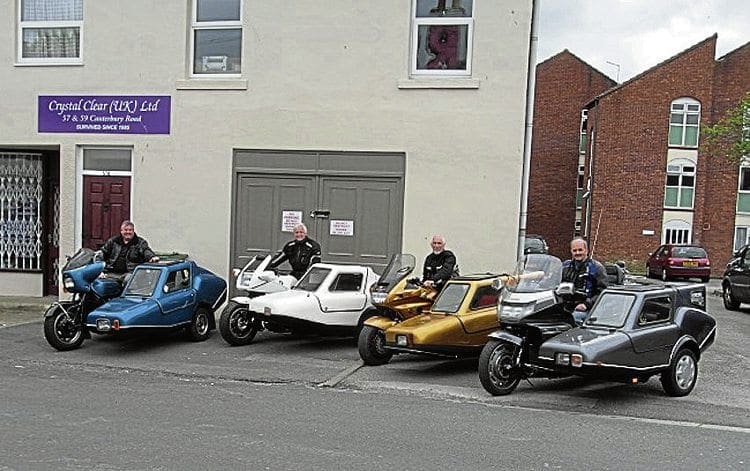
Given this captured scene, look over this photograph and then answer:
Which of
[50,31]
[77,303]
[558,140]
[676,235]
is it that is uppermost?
[558,140]

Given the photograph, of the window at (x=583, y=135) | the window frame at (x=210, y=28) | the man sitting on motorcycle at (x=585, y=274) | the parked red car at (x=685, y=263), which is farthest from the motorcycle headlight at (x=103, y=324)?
the window at (x=583, y=135)

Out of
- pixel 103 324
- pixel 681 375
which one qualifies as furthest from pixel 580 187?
pixel 103 324

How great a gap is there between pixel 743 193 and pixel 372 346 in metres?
34.3

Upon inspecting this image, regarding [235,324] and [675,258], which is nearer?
[235,324]

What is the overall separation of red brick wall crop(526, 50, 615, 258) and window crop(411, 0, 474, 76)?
109 ft

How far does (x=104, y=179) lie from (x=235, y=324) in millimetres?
4855

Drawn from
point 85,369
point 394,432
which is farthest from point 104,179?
point 394,432

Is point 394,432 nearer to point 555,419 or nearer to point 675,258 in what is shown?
point 555,419

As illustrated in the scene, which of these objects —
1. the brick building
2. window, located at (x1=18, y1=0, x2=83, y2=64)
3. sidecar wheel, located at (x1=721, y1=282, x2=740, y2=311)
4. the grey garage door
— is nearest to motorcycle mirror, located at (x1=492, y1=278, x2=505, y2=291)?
the grey garage door

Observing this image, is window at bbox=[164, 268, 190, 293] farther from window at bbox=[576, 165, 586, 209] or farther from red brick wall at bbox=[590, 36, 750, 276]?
window at bbox=[576, 165, 586, 209]

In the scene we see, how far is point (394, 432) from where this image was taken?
279 inches

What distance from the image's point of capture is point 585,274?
992 centimetres

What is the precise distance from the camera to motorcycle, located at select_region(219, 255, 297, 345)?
11586 millimetres

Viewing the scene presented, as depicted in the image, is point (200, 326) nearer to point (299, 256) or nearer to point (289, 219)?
point (299, 256)
